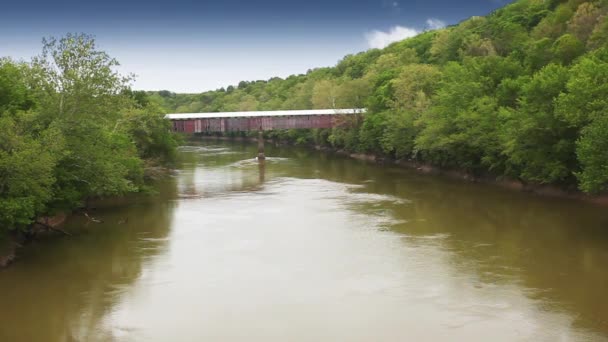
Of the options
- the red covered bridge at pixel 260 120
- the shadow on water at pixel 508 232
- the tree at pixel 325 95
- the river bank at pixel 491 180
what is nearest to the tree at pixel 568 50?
the river bank at pixel 491 180

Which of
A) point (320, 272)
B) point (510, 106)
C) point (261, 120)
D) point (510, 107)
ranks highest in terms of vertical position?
point (510, 106)

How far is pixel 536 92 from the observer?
45.0 meters

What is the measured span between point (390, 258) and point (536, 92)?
2242cm

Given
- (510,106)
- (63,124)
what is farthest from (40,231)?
(510,106)

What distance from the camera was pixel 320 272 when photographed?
2792 centimetres

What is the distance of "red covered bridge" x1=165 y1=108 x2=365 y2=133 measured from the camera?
87062 millimetres

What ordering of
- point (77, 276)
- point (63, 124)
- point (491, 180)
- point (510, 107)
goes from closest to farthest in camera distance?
point (77, 276) < point (63, 124) < point (510, 107) < point (491, 180)

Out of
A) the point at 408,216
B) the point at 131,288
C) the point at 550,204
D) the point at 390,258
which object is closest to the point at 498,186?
the point at 550,204

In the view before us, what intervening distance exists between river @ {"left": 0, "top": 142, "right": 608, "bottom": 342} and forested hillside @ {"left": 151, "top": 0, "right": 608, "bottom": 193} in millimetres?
4117

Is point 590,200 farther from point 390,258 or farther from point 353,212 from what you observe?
point 390,258

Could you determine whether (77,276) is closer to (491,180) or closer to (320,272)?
(320,272)

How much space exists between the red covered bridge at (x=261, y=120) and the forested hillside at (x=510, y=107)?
2.38 meters

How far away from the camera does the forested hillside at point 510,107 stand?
38750mm

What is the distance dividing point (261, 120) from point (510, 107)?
4505cm
